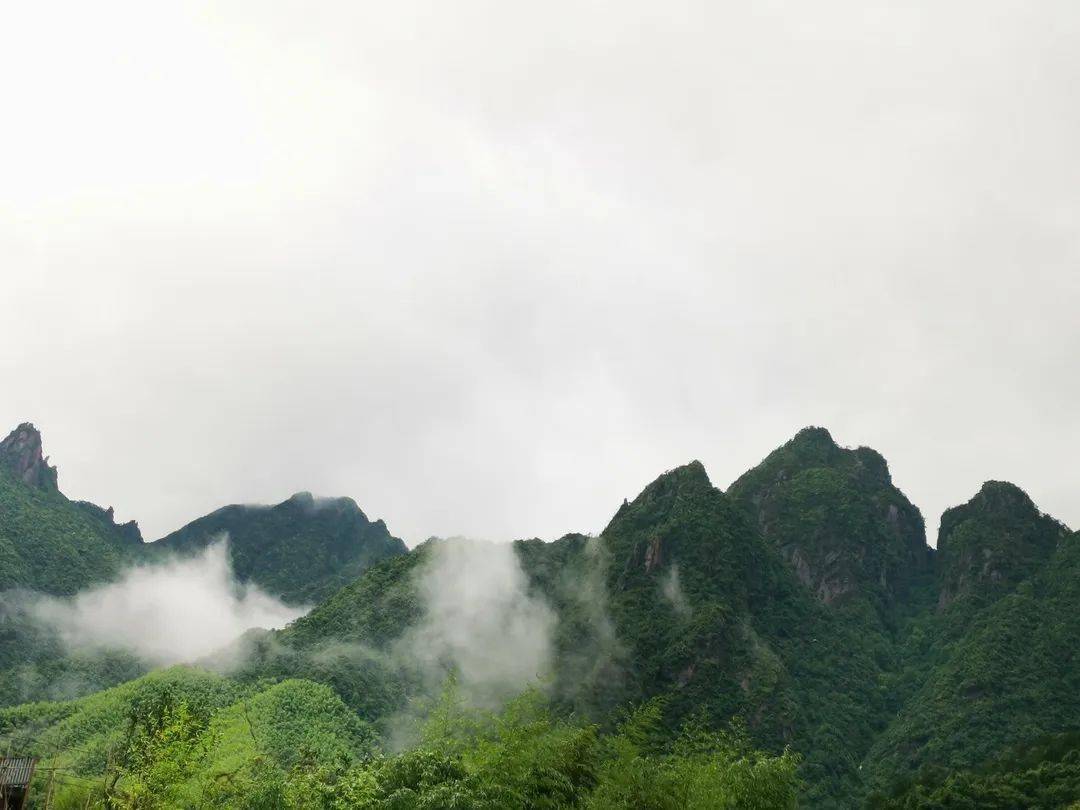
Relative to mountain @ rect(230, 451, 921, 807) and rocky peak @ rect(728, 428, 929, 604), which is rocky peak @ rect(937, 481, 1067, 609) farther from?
mountain @ rect(230, 451, 921, 807)

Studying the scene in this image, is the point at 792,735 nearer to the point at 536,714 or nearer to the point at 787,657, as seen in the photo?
the point at 787,657

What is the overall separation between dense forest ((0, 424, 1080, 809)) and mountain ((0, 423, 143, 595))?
0.53m

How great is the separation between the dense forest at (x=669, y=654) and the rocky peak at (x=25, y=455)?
0.44m

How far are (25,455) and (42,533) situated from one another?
19.5m

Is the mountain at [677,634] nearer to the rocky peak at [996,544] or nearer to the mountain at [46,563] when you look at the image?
the rocky peak at [996,544]

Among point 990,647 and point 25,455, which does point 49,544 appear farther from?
point 990,647

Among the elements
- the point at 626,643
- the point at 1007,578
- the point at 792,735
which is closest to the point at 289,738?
the point at 626,643

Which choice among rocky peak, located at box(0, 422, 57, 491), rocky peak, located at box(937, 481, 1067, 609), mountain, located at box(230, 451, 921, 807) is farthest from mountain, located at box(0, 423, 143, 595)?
rocky peak, located at box(937, 481, 1067, 609)

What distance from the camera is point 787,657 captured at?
118 metres

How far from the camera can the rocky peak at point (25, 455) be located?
16725 cm

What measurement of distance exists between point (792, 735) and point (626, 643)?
2151 centimetres

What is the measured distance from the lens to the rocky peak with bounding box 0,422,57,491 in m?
167

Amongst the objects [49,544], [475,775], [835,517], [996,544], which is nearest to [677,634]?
[835,517]

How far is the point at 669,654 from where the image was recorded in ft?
341
